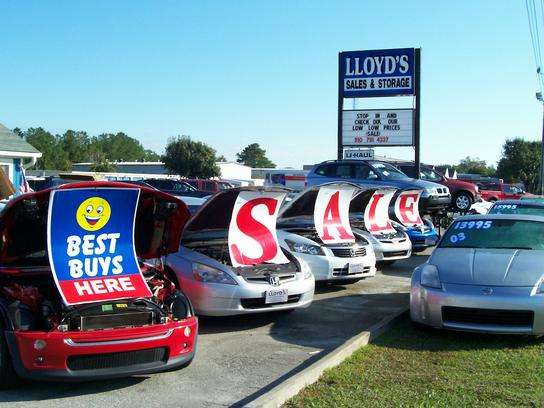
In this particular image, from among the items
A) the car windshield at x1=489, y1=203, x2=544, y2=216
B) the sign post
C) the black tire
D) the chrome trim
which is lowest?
the black tire

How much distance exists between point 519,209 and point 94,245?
812 centimetres

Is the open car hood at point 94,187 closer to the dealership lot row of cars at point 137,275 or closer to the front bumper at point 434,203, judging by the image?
the dealership lot row of cars at point 137,275

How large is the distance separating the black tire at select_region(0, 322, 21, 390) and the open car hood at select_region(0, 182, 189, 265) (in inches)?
30.9

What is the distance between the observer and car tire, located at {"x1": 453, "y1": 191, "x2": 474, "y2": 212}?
68.5 feet

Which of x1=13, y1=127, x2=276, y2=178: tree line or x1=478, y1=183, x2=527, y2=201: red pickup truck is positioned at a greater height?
x1=13, y1=127, x2=276, y2=178: tree line

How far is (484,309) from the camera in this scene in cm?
645

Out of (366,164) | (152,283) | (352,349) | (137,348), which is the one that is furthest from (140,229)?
(366,164)

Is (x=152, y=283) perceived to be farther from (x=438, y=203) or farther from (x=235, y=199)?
(x=438, y=203)

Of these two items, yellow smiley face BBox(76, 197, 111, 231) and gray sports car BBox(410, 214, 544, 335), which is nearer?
yellow smiley face BBox(76, 197, 111, 231)

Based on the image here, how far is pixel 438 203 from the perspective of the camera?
17.5 meters

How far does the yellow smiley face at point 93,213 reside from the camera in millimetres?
5137

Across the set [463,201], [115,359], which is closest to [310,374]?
[115,359]

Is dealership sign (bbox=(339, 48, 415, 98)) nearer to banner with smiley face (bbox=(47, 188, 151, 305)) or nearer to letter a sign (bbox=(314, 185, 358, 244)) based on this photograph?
letter a sign (bbox=(314, 185, 358, 244))

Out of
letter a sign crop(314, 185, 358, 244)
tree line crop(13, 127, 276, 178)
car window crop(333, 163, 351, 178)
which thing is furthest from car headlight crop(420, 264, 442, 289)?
tree line crop(13, 127, 276, 178)
